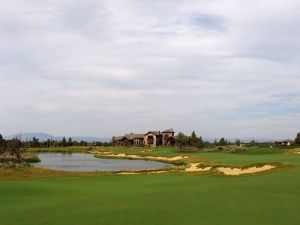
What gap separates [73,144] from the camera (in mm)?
194875

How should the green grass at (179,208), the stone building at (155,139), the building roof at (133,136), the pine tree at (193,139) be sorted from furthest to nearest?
the building roof at (133,136) → the stone building at (155,139) → the pine tree at (193,139) → the green grass at (179,208)

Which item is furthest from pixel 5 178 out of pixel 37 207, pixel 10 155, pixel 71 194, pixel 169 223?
pixel 10 155

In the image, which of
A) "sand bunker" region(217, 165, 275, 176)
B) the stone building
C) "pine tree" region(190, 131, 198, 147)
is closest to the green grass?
"sand bunker" region(217, 165, 275, 176)

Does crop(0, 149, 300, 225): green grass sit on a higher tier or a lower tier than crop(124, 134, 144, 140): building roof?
lower

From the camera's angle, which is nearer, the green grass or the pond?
the green grass

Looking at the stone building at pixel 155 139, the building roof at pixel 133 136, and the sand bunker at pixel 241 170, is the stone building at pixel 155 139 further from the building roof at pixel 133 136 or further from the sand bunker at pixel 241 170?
the sand bunker at pixel 241 170

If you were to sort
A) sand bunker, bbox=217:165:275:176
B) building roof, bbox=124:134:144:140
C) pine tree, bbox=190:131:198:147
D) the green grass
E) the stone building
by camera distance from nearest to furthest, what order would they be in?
1. the green grass
2. sand bunker, bbox=217:165:275:176
3. pine tree, bbox=190:131:198:147
4. the stone building
5. building roof, bbox=124:134:144:140

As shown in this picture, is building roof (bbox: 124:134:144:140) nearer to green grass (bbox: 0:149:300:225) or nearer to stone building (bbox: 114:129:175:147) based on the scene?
stone building (bbox: 114:129:175:147)

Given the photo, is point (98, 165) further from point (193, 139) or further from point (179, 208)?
point (193, 139)

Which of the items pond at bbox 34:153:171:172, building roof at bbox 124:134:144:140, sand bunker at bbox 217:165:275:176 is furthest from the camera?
building roof at bbox 124:134:144:140

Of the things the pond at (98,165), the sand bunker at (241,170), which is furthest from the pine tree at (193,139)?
the sand bunker at (241,170)

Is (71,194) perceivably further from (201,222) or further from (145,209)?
(201,222)

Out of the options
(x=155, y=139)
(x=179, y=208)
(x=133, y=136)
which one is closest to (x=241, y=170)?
(x=179, y=208)

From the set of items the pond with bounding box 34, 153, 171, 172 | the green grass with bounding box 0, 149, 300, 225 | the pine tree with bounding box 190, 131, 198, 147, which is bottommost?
the pond with bounding box 34, 153, 171, 172
